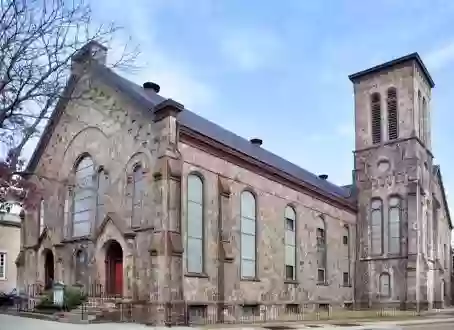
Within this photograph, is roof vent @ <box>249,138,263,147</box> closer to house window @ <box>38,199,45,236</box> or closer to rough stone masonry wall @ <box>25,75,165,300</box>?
rough stone masonry wall @ <box>25,75,165,300</box>

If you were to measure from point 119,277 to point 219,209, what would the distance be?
6.02m

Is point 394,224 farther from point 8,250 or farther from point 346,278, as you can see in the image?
point 8,250

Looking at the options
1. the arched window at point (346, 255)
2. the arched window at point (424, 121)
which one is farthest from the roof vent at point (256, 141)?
the arched window at point (424, 121)

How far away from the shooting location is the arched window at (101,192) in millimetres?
29719

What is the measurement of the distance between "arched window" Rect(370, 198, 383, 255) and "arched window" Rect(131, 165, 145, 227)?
2397 centimetres

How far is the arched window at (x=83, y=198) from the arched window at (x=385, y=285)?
79.8ft

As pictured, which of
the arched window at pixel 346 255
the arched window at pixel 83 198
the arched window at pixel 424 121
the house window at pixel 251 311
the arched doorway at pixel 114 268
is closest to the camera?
the arched doorway at pixel 114 268

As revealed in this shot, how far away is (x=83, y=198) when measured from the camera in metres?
31.4

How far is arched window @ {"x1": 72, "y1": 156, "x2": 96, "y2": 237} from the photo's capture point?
30.6 metres

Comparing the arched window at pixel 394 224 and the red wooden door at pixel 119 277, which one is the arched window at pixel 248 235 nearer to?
the red wooden door at pixel 119 277

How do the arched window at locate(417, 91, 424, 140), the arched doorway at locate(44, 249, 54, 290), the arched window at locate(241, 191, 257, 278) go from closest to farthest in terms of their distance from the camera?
the arched window at locate(241, 191, 257, 278)
the arched doorway at locate(44, 249, 54, 290)
the arched window at locate(417, 91, 424, 140)

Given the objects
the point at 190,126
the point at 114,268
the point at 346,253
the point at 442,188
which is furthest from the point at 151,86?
the point at 442,188

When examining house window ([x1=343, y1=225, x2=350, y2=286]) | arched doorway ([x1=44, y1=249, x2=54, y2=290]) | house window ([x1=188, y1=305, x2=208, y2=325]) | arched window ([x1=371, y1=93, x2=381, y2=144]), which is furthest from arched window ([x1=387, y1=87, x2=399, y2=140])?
arched doorway ([x1=44, y1=249, x2=54, y2=290])

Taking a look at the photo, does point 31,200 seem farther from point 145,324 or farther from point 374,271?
point 374,271
